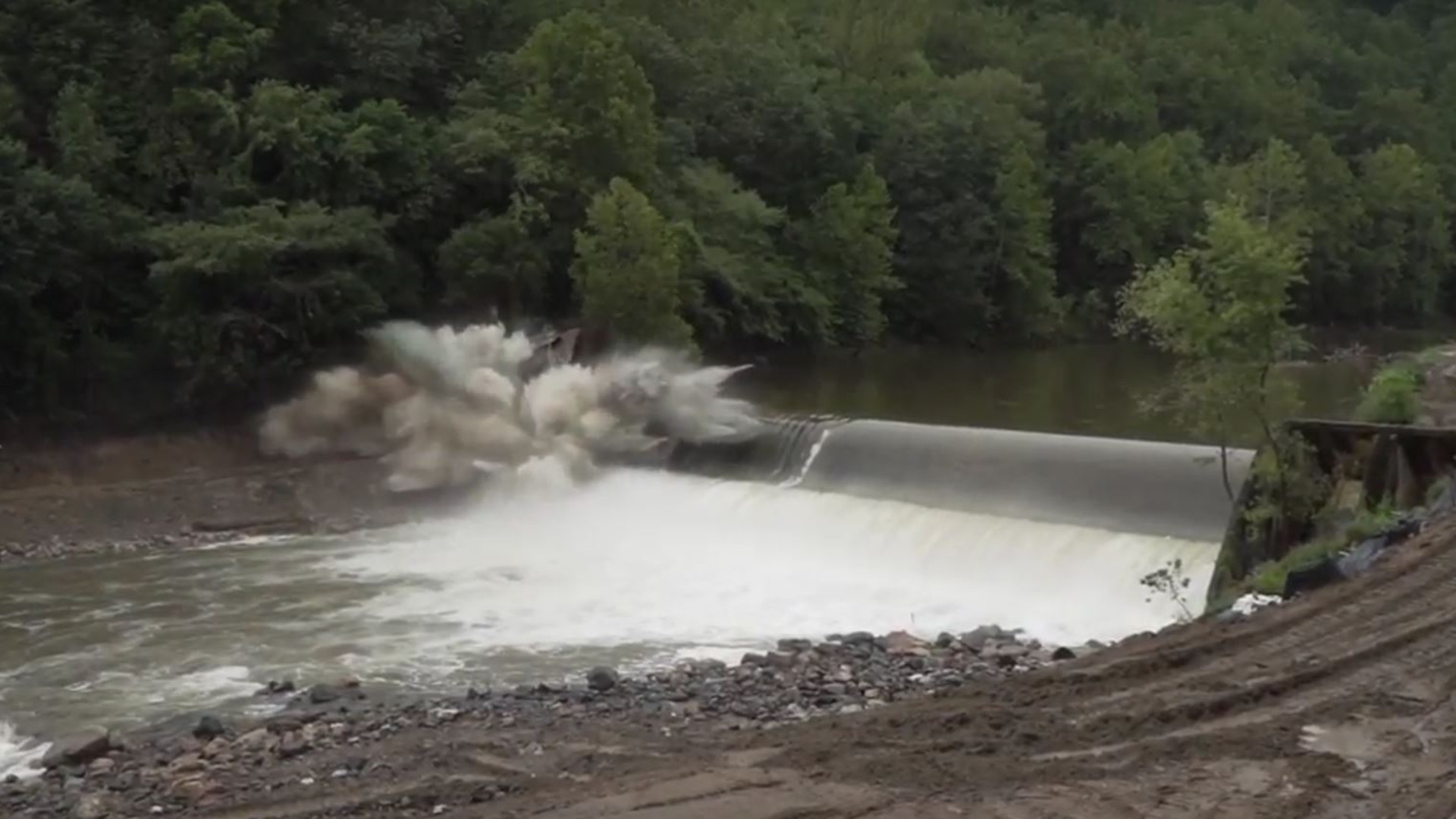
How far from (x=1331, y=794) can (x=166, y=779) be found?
888 centimetres

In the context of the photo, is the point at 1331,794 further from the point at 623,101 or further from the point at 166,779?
the point at 623,101

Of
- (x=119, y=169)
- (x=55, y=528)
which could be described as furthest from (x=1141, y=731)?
(x=119, y=169)

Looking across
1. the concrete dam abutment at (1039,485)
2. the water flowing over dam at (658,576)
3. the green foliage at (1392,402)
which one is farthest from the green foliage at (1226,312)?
the water flowing over dam at (658,576)

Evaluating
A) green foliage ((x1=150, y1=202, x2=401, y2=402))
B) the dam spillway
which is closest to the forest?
green foliage ((x1=150, y1=202, x2=401, y2=402))

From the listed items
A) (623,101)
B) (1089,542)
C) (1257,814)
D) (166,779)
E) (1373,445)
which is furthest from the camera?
(623,101)

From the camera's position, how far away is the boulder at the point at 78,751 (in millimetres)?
13883

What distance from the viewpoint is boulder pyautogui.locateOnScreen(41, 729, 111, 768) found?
1388cm

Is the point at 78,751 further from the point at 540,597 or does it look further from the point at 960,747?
the point at 960,747

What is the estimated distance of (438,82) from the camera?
36656mm

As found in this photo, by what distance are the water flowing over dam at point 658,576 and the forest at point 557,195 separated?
4.29 m

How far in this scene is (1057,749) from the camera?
10227 mm

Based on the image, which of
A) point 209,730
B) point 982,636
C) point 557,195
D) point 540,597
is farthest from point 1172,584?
point 557,195

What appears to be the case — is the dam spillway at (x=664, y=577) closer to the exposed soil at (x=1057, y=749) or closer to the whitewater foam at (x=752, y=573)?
the whitewater foam at (x=752, y=573)

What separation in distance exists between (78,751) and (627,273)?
18626 mm
